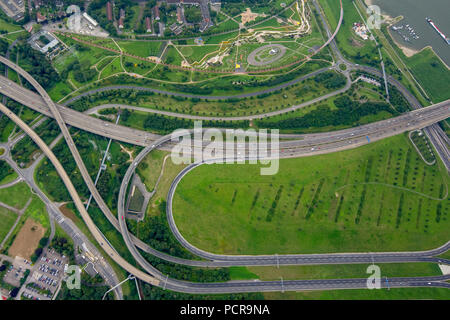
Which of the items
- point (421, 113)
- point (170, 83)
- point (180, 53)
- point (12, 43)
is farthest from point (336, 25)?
point (12, 43)

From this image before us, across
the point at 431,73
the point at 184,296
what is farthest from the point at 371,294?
the point at 431,73

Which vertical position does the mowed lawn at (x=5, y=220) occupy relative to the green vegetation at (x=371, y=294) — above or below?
above

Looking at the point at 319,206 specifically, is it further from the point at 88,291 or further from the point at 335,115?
the point at 88,291

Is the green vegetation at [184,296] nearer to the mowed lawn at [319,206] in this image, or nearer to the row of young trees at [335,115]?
the mowed lawn at [319,206]

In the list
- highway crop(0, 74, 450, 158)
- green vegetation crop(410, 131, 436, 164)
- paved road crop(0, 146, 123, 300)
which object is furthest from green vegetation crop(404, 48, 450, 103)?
paved road crop(0, 146, 123, 300)

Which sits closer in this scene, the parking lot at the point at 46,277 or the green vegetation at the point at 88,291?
the green vegetation at the point at 88,291

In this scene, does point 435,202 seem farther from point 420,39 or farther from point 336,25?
point 336,25
